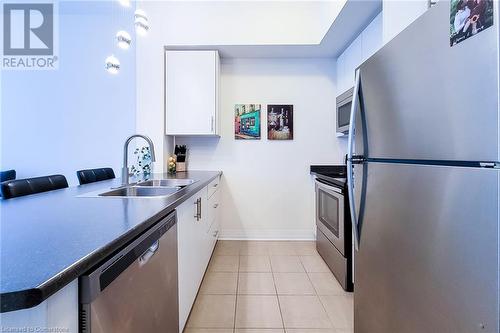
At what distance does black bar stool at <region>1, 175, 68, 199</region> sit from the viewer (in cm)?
142

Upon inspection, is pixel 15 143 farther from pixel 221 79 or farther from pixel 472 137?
pixel 472 137

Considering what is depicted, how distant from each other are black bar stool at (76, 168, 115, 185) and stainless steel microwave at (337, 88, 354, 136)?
8.27 ft

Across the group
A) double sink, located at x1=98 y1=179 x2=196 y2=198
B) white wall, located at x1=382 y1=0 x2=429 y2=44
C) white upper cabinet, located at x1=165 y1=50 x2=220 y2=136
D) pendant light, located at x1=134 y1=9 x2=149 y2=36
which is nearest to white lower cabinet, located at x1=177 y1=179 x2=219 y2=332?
double sink, located at x1=98 y1=179 x2=196 y2=198

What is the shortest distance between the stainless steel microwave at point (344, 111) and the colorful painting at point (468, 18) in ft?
6.14

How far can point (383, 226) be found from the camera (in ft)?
3.63

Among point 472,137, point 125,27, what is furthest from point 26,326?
point 125,27

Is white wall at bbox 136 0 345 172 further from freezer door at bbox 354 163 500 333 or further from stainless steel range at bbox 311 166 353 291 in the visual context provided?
freezer door at bbox 354 163 500 333

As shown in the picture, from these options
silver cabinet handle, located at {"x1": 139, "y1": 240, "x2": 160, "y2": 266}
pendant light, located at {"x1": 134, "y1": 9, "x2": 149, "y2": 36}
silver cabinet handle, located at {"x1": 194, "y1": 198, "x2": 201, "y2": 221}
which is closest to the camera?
silver cabinet handle, located at {"x1": 139, "y1": 240, "x2": 160, "y2": 266}

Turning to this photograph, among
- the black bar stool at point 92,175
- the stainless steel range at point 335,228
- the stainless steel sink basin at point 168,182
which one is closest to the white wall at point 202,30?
the black bar stool at point 92,175

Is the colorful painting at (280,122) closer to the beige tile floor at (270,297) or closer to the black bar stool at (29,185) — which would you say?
the beige tile floor at (270,297)

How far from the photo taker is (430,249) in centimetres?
84

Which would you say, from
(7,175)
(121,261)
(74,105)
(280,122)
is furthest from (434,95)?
(7,175)

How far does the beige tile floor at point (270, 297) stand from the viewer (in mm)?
1704

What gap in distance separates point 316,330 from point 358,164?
1.15m
